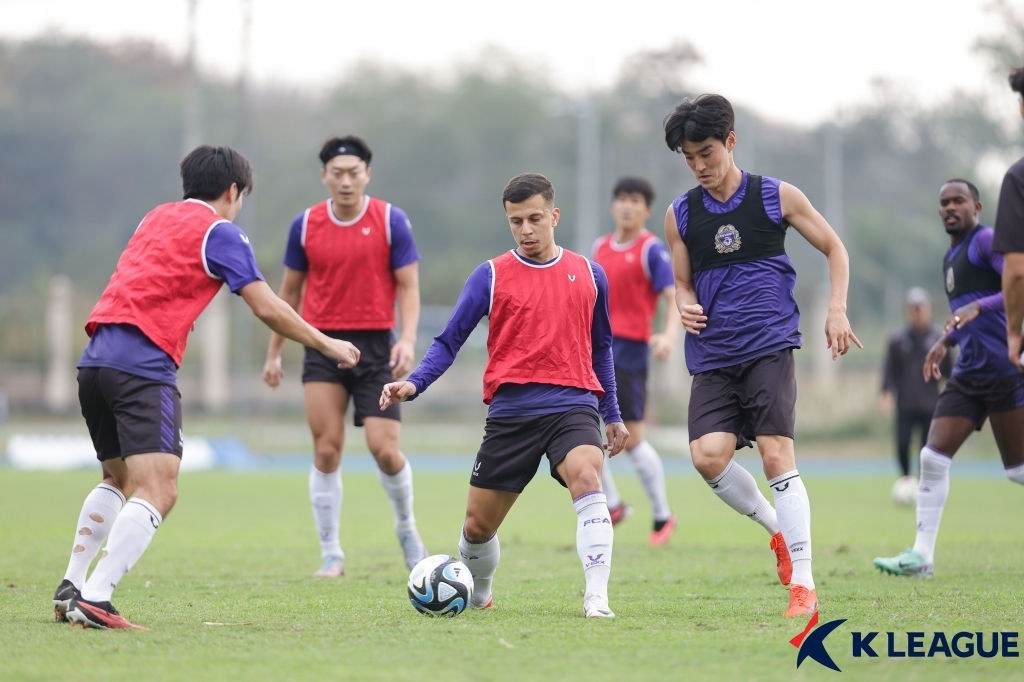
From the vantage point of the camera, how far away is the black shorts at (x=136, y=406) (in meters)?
5.78

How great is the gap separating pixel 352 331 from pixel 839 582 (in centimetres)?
361

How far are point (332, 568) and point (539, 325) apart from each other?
2885mm

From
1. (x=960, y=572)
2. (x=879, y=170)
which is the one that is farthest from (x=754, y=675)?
(x=879, y=170)

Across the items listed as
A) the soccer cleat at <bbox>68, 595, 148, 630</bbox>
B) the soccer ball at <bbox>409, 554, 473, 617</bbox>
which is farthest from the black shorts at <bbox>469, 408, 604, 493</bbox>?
the soccer cleat at <bbox>68, 595, 148, 630</bbox>

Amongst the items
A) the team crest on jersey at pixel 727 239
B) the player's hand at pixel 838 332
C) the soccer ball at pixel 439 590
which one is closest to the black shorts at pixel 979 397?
the player's hand at pixel 838 332

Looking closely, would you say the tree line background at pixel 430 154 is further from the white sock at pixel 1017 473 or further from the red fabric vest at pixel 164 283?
the red fabric vest at pixel 164 283

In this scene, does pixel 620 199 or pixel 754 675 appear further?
pixel 620 199

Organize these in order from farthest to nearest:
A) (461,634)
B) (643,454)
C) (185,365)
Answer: (185,365), (643,454), (461,634)

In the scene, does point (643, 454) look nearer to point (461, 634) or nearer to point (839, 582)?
point (839, 582)

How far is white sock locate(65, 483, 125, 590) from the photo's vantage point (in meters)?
6.06

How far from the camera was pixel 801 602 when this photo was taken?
5992mm

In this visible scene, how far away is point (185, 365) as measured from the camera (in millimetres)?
39500

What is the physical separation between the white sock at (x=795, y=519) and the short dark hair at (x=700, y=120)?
71.9 inches

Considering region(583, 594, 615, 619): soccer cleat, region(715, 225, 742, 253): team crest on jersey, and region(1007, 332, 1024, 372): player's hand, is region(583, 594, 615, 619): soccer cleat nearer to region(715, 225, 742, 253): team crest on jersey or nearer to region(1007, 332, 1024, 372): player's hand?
region(715, 225, 742, 253): team crest on jersey
